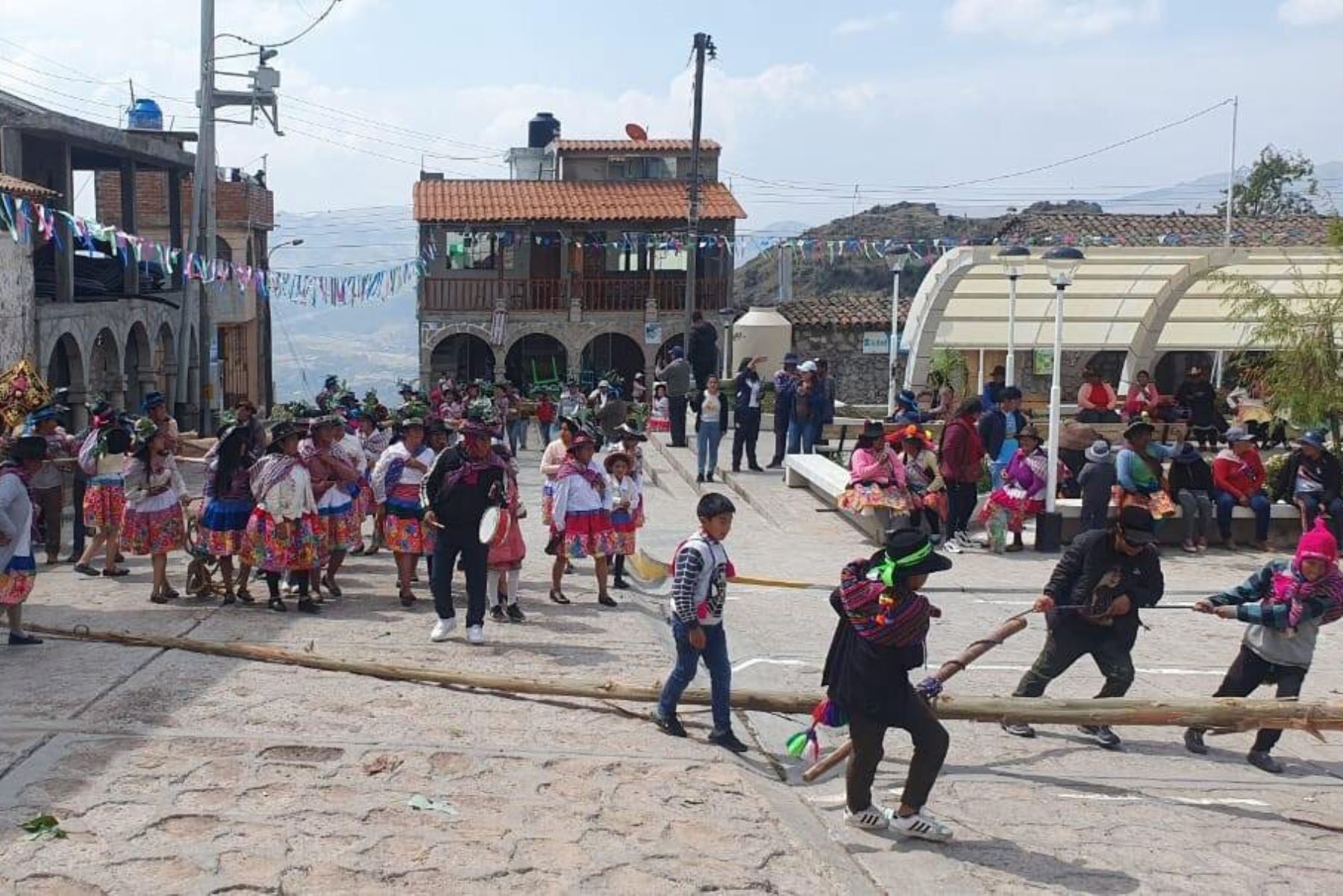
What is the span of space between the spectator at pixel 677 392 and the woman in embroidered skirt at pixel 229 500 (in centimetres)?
1196

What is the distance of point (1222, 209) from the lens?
44.7 meters

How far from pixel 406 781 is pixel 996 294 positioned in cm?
1981

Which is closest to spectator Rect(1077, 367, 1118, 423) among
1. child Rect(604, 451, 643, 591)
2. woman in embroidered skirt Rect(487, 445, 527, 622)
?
child Rect(604, 451, 643, 591)

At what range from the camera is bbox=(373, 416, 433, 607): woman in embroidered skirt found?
11094mm

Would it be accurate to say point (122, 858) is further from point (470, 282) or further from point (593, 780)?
point (470, 282)

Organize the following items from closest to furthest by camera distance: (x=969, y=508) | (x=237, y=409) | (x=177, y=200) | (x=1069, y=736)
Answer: (x=1069, y=736)
(x=237, y=409)
(x=969, y=508)
(x=177, y=200)

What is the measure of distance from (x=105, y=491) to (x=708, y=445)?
8982mm

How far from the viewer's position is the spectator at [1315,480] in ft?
45.9

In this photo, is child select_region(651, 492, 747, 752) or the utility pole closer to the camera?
child select_region(651, 492, 747, 752)

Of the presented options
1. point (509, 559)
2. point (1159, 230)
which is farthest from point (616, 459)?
point (1159, 230)

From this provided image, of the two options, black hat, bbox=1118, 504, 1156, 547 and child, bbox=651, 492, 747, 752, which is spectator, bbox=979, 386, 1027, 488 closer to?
black hat, bbox=1118, 504, 1156, 547

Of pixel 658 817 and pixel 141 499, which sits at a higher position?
pixel 141 499

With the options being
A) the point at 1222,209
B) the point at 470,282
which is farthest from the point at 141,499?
the point at 1222,209

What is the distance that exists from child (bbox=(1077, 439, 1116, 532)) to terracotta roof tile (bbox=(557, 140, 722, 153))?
30.7 m
